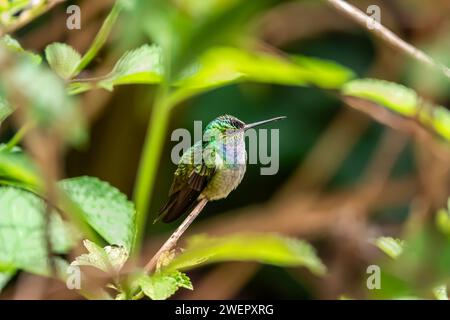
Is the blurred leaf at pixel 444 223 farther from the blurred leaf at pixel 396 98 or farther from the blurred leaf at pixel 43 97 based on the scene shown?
the blurred leaf at pixel 43 97

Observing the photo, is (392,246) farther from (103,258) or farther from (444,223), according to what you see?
(103,258)

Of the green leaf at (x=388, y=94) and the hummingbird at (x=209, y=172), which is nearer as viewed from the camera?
the hummingbird at (x=209, y=172)

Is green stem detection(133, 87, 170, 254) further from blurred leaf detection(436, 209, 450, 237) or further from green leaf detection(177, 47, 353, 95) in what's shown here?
blurred leaf detection(436, 209, 450, 237)

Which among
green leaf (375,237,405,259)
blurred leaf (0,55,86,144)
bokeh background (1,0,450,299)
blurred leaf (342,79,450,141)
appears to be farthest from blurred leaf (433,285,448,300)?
blurred leaf (0,55,86,144)

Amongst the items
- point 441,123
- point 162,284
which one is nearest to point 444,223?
point 441,123

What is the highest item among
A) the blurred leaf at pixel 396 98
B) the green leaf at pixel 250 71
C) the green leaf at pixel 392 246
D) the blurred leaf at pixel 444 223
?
the green leaf at pixel 250 71

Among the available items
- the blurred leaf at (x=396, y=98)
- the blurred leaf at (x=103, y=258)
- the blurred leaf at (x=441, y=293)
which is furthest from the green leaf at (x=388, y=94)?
the blurred leaf at (x=103, y=258)
